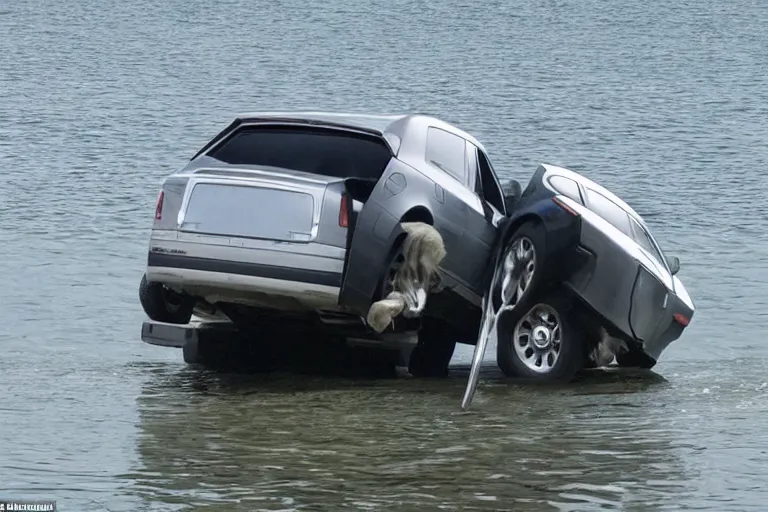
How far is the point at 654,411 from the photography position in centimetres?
1286

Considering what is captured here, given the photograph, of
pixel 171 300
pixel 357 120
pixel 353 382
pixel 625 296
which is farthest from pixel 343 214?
pixel 625 296

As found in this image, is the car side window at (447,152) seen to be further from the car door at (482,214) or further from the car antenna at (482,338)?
the car antenna at (482,338)

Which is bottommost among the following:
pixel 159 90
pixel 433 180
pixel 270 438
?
pixel 159 90

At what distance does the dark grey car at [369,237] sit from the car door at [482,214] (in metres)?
0.01

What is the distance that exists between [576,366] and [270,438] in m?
3.36

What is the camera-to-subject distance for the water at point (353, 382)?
997cm

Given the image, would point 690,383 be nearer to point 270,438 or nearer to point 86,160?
point 270,438

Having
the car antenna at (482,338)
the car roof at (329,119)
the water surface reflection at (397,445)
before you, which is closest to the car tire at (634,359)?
the water surface reflection at (397,445)

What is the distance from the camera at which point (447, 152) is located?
13250 millimetres

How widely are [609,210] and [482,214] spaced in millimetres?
1407

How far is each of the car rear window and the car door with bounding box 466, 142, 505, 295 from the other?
915mm

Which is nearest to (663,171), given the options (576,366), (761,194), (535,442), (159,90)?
(761,194)

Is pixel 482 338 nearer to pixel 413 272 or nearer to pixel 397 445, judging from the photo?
pixel 413 272

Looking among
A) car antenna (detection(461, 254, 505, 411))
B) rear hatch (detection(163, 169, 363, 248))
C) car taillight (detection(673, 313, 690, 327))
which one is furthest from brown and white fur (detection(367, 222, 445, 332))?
car taillight (detection(673, 313, 690, 327))
